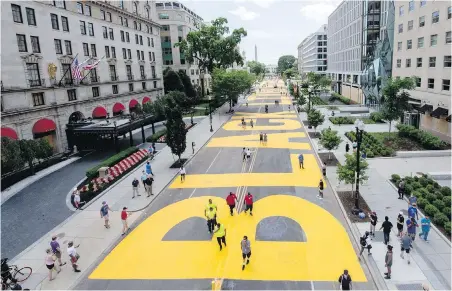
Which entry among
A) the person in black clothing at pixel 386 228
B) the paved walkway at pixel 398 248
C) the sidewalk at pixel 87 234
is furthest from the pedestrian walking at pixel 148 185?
the person in black clothing at pixel 386 228

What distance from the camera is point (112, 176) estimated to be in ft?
90.7

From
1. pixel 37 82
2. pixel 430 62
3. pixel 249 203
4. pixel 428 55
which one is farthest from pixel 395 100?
pixel 37 82

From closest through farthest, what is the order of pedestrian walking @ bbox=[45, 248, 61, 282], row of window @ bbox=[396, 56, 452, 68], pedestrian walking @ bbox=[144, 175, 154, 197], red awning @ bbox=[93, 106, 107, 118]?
pedestrian walking @ bbox=[45, 248, 61, 282] → pedestrian walking @ bbox=[144, 175, 154, 197] → row of window @ bbox=[396, 56, 452, 68] → red awning @ bbox=[93, 106, 107, 118]

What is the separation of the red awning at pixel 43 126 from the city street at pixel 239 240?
742 inches

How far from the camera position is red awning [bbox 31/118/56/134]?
116 feet

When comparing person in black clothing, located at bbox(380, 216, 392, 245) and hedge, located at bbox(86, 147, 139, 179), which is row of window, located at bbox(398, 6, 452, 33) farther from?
hedge, located at bbox(86, 147, 139, 179)

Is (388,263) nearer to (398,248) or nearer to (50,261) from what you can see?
(398,248)

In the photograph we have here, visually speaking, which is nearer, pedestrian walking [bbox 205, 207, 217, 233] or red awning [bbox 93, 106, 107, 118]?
pedestrian walking [bbox 205, 207, 217, 233]

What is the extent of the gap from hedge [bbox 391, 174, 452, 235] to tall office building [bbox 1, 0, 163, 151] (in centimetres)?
3443

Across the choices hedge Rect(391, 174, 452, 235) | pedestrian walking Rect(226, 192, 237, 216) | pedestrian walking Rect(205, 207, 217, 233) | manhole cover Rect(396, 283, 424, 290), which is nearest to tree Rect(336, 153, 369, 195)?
hedge Rect(391, 174, 452, 235)

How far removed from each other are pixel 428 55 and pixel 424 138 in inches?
448

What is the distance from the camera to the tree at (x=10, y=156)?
24.8 metres

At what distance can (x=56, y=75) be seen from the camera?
39.0 m

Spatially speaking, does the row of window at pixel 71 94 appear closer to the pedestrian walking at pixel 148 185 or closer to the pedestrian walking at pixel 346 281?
the pedestrian walking at pixel 148 185
